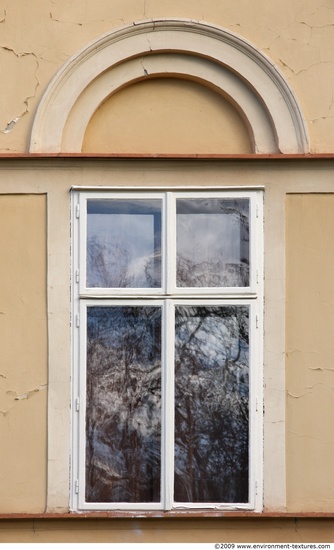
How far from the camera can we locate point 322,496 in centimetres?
505

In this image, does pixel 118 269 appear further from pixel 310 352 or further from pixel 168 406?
pixel 310 352

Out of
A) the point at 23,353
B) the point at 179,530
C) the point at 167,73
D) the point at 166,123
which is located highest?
the point at 167,73

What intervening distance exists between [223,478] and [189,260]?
1275 mm

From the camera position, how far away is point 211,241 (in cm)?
518

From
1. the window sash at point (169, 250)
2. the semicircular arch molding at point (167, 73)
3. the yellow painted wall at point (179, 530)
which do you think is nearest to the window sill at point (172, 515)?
the yellow painted wall at point (179, 530)

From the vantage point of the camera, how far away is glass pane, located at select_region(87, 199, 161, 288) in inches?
203

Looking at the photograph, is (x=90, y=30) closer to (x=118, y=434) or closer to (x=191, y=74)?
(x=191, y=74)

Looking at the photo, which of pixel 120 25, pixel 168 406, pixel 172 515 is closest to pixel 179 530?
pixel 172 515

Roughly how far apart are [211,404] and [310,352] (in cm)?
65

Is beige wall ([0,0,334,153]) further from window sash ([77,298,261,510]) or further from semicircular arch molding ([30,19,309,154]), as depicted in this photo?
window sash ([77,298,261,510])

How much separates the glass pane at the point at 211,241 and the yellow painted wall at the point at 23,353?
0.82m

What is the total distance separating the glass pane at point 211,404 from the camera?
5090mm

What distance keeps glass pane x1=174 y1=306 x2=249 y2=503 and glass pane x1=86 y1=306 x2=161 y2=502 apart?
14 centimetres

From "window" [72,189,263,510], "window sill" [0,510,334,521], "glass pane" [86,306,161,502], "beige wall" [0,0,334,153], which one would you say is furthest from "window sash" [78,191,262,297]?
"window sill" [0,510,334,521]
